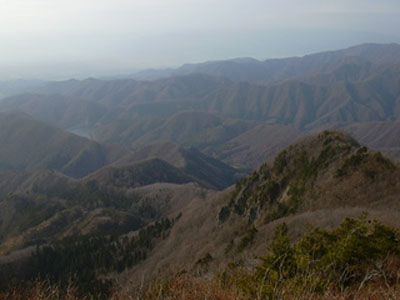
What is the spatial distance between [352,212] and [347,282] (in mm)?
29741

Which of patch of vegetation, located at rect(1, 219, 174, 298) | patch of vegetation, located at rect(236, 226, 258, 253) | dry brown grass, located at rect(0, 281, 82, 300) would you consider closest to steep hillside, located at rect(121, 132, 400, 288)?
patch of vegetation, located at rect(236, 226, 258, 253)

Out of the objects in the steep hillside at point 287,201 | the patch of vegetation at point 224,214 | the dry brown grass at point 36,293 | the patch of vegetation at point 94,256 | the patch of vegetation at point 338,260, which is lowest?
the patch of vegetation at point 94,256

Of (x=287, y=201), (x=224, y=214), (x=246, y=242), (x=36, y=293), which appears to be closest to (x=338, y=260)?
(x=36, y=293)

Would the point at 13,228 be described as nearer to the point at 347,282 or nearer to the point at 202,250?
the point at 202,250

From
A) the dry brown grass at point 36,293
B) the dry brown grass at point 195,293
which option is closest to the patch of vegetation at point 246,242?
the dry brown grass at point 195,293

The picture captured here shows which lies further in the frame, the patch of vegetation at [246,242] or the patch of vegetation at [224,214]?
the patch of vegetation at [224,214]

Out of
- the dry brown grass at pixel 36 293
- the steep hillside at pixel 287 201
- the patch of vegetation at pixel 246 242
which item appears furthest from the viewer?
the steep hillside at pixel 287 201

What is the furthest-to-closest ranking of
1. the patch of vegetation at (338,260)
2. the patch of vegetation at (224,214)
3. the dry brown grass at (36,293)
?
the patch of vegetation at (224,214) < the patch of vegetation at (338,260) < the dry brown grass at (36,293)

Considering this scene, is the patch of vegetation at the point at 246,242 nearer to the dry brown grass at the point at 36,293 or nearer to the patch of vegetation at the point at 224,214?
the patch of vegetation at the point at 224,214

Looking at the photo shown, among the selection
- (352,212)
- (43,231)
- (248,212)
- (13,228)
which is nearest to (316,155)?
(248,212)

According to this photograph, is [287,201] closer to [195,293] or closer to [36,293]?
[195,293]

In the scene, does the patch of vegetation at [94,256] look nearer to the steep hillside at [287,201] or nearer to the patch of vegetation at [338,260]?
the steep hillside at [287,201]

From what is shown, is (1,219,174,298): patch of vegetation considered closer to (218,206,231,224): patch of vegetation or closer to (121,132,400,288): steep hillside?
(121,132,400,288): steep hillside

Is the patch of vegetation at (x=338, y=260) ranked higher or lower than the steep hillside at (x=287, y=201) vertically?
higher
